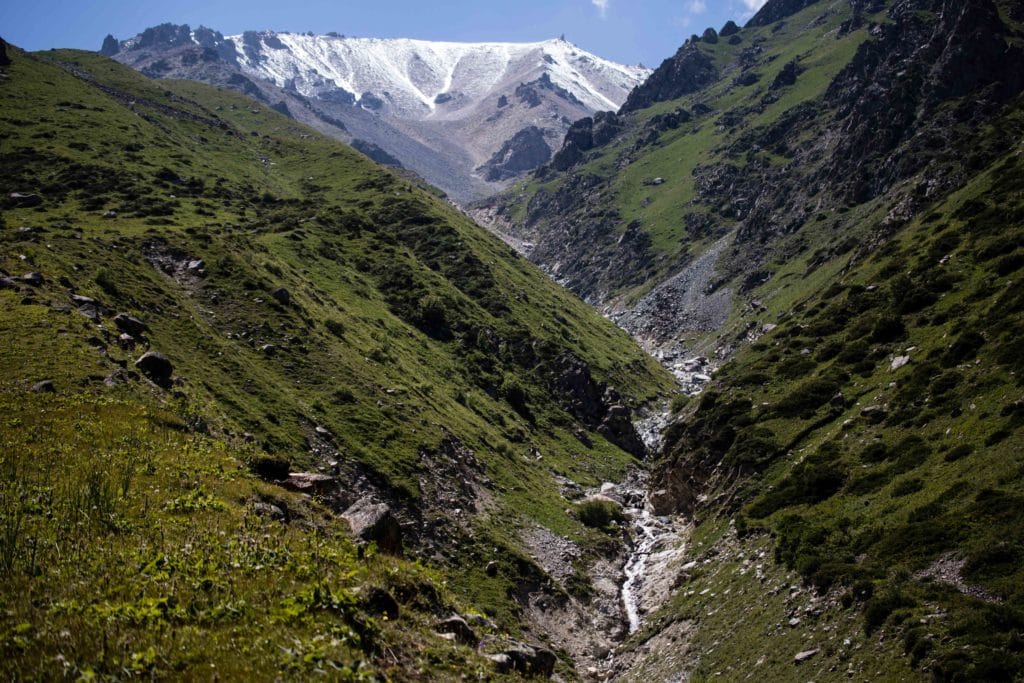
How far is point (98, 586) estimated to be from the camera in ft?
45.0

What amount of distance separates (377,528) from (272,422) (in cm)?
2852

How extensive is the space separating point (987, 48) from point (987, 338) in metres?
127

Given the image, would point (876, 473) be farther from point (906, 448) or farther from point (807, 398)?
point (807, 398)

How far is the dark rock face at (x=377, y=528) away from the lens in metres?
23.0

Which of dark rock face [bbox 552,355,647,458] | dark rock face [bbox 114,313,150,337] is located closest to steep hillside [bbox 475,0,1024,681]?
dark rock face [bbox 552,355,647,458]

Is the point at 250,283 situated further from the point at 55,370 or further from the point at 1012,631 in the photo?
the point at 1012,631

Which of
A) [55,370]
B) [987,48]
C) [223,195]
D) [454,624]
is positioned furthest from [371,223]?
[987,48]

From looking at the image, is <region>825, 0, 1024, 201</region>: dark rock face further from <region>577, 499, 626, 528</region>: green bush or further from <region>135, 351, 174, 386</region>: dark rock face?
<region>135, 351, 174, 386</region>: dark rock face

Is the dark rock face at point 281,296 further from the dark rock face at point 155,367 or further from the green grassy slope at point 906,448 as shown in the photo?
the green grassy slope at point 906,448

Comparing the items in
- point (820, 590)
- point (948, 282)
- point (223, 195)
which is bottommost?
point (223, 195)

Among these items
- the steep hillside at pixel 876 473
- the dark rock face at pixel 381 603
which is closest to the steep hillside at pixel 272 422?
the dark rock face at pixel 381 603

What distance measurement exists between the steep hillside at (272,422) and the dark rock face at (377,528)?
0.32 feet

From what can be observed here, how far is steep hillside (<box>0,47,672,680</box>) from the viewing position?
559 inches

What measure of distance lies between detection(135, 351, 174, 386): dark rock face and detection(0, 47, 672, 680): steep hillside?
15 centimetres
